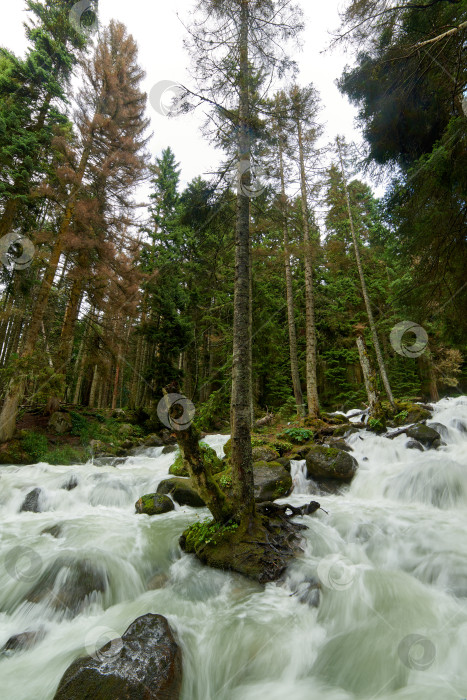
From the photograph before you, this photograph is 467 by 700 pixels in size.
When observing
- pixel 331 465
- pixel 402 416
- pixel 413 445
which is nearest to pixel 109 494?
pixel 331 465

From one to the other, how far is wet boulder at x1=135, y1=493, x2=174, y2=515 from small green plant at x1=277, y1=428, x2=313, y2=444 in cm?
488

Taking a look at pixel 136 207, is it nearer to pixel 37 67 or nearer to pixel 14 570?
pixel 37 67

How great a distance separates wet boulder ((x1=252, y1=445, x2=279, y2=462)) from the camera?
8664 millimetres

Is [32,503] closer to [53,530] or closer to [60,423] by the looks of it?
[53,530]

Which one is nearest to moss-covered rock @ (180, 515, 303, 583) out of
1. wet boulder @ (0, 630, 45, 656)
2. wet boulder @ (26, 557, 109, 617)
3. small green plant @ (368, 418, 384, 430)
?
wet boulder @ (26, 557, 109, 617)

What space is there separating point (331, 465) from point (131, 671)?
6.54 meters

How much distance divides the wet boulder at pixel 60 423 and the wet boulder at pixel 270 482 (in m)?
8.71

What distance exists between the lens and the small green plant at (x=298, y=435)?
34.5 feet

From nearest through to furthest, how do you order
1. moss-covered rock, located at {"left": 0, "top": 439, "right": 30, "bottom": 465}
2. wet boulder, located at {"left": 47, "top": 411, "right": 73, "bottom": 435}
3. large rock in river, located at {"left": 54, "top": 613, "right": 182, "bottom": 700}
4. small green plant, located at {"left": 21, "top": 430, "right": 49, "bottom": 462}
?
1. large rock in river, located at {"left": 54, "top": 613, "right": 182, "bottom": 700}
2. moss-covered rock, located at {"left": 0, "top": 439, "right": 30, "bottom": 465}
3. small green plant, located at {"left": 21, "top": 430, "right": 49, "bottom": 462}
4. wet boulder, located at {"left": 47, "top": 411, "right": 73, "bottom": 435}

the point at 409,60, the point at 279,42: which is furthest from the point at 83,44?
the point at 409,60

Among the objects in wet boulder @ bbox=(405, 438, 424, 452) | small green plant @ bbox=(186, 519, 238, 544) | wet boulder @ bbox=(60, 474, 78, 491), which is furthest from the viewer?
wet boulder @ bbox=(405, 438, 424, 452)

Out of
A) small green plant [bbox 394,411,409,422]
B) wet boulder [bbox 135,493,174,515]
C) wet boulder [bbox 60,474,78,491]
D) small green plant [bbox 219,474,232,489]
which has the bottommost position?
wet boulder [bbox 135,493,174,515]

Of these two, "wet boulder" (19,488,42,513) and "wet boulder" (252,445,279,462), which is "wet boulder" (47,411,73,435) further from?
"wet boulder" (252,445,279,462)

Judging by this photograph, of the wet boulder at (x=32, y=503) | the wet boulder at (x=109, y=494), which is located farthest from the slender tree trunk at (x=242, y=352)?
the wet boulder at (x=32, y=503)
